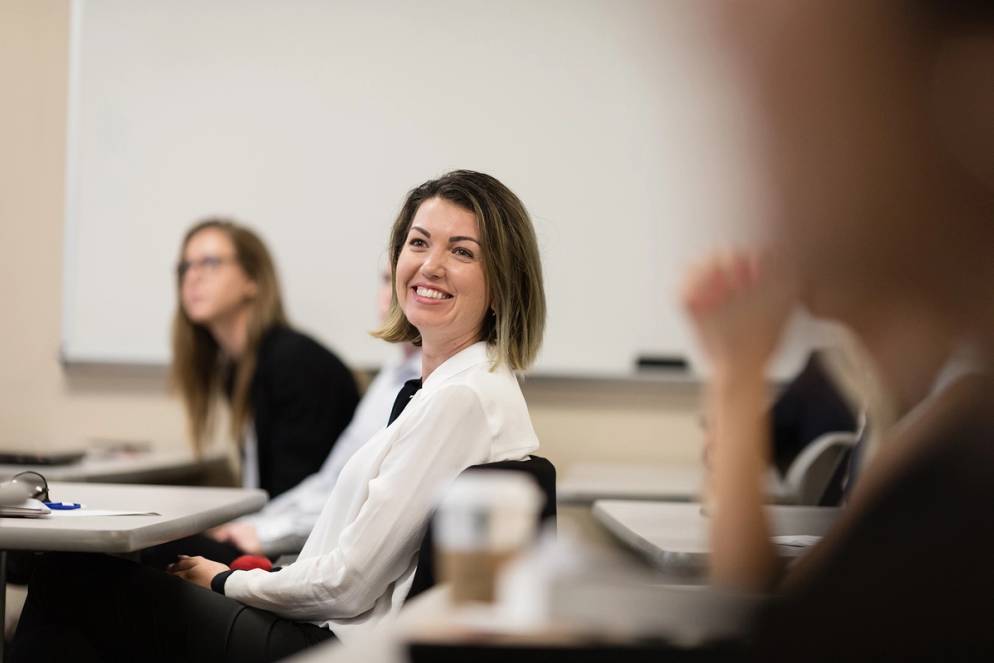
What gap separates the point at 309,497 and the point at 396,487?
1394mm

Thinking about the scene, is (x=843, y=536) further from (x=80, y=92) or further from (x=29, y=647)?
(x=80, y=92)

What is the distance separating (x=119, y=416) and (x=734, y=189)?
3.54m

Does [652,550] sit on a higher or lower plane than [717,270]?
lower

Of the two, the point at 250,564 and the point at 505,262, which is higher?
the point at 505,262

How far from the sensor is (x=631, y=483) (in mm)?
2816

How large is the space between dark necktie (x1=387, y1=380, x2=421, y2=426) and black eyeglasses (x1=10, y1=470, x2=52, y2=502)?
59cm

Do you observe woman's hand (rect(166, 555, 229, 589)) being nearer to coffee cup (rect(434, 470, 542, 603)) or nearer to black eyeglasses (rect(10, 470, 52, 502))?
black eyeglasses (rect(10, 470, 52, 502))

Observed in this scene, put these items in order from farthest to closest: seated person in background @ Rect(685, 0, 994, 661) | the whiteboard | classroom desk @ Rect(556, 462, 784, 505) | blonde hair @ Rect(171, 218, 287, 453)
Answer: the whiteboard < blonde hair @ Rect(171, 218, 287, 453) < classroom desk @ Rect(556, 462, 784, 505) < seated person in background @ Rect(685, 0, 994, 661)

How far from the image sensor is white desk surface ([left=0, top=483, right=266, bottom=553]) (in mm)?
1492

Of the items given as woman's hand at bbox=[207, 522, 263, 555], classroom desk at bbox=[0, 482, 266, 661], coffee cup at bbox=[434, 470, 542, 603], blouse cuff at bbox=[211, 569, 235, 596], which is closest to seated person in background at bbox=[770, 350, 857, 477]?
woman's hand at bbox=[207, 522, 263, 555]

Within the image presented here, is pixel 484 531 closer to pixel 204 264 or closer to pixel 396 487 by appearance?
pixel 396 487

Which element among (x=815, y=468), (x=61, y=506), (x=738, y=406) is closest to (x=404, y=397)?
(x=61, y=506)

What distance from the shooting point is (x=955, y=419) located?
54 centimetres

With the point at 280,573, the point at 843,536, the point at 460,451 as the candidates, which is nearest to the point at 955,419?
the point at 843,536
